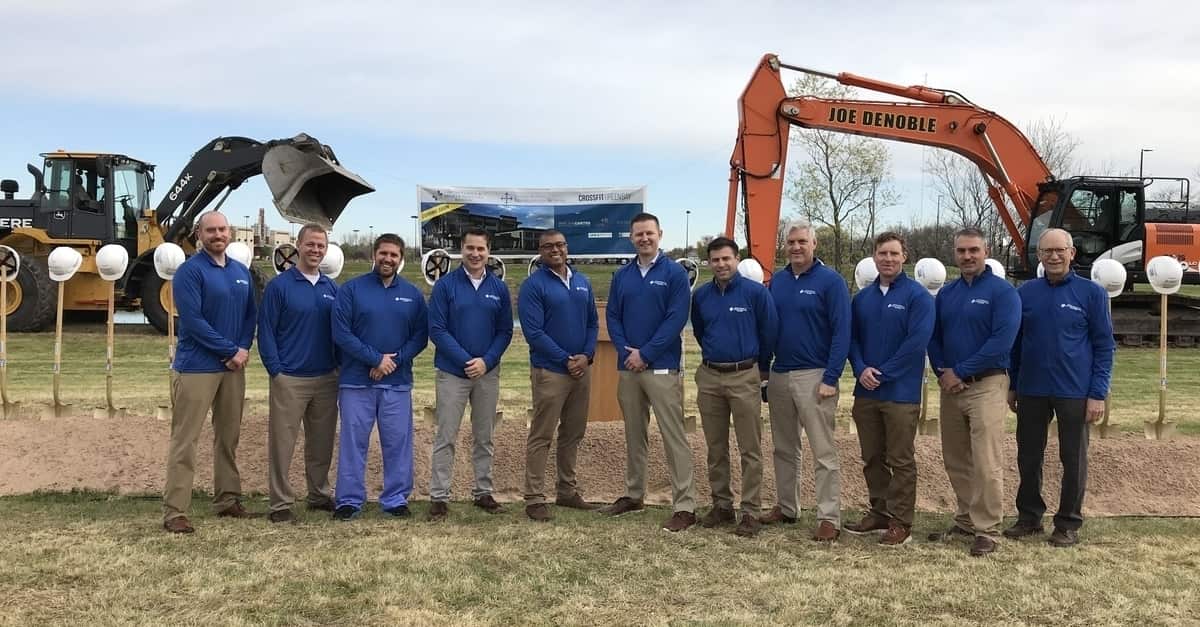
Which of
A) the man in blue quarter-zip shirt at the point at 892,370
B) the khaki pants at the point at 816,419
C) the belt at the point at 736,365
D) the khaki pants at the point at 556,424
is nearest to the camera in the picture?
the man in blue quarter-zip shirt at the point at 892,370

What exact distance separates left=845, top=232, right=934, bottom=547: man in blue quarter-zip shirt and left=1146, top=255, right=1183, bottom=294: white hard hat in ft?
11.9

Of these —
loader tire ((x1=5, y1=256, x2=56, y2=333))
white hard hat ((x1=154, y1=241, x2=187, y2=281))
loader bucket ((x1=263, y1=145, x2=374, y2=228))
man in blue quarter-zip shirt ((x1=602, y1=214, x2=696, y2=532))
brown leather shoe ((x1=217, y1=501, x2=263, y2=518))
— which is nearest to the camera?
man in blue quarter-zip shirt ((x1=602, y1=214, x2=696, y2=532))

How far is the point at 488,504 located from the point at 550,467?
0.99m

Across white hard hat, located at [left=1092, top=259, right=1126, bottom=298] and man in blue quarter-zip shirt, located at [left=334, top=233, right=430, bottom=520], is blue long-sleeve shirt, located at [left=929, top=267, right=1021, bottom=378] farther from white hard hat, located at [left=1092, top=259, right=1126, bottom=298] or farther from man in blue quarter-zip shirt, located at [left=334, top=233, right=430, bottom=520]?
man in blue quarter-zip shirt, located at [left=334, top=233, right=430, bottom=520]

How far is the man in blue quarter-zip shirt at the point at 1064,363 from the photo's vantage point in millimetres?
5359

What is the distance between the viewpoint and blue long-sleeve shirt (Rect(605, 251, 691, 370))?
5.73m

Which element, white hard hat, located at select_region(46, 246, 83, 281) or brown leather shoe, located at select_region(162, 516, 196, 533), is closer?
brown leather shoe, located at select_region(162, 516, 196, 533)

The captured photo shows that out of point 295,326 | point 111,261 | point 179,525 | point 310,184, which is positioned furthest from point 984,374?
point 310,184

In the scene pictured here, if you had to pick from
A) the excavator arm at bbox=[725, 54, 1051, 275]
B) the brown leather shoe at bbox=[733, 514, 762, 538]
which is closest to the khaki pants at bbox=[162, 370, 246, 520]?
the brown leather shoe at bbox=[733, 514, 762, 538]

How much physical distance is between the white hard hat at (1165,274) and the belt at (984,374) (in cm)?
332

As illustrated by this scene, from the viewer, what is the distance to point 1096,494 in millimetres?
6703

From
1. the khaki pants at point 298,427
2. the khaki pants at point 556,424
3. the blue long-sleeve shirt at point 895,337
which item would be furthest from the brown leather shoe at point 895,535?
the khaki pants at point 298,427

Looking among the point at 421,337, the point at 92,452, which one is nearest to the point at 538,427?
the point at 421,337

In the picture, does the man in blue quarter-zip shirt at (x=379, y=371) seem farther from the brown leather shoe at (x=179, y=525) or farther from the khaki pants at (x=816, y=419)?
the khaki pants at (x=816, y=419)
